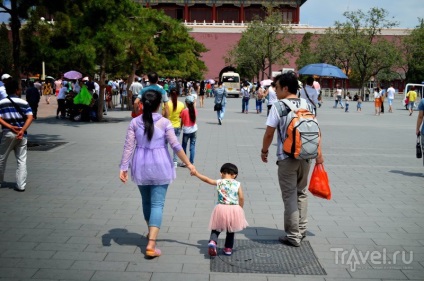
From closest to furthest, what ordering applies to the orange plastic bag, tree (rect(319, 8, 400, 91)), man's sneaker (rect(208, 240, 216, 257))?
man's sneaker (rect(208, 240, 216, 257)) < the orange plastic bag < tree (rect(319, 8, 400, 91))

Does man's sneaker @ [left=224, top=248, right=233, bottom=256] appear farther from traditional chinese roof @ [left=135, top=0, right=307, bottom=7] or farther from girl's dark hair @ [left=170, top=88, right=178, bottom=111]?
traditional chinese roof @ [left=135, top=0, right=307, bottom=7]

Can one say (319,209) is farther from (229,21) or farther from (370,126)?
(229,21)

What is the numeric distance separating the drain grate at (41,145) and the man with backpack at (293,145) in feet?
25.5

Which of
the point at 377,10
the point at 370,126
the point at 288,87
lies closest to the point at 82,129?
the point at 370,126

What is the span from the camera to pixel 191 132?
9.54 m

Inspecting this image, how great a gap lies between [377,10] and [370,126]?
27.6 m

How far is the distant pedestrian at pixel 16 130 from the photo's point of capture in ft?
24.3

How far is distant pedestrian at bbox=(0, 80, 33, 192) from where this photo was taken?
24.3 ft

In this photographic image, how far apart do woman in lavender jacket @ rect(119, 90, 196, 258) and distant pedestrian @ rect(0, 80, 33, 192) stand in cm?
307

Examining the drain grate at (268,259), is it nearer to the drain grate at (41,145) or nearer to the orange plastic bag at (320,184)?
the orange plastic bag at (320,184)

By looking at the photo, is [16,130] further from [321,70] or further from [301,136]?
[321,70]

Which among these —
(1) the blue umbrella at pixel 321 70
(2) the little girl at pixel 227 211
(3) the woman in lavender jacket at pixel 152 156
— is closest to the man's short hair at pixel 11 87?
(3) the woman in lavender jacket at pixel 152 156

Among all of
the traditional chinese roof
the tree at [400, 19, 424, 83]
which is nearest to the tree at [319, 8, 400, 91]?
the tree at [400, 19, 424, 83]

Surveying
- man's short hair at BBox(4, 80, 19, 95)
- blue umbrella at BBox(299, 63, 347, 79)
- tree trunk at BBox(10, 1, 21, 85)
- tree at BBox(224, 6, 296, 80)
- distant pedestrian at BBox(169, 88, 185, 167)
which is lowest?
distant pedestrian at BBox(169, 88, 185, 167)
